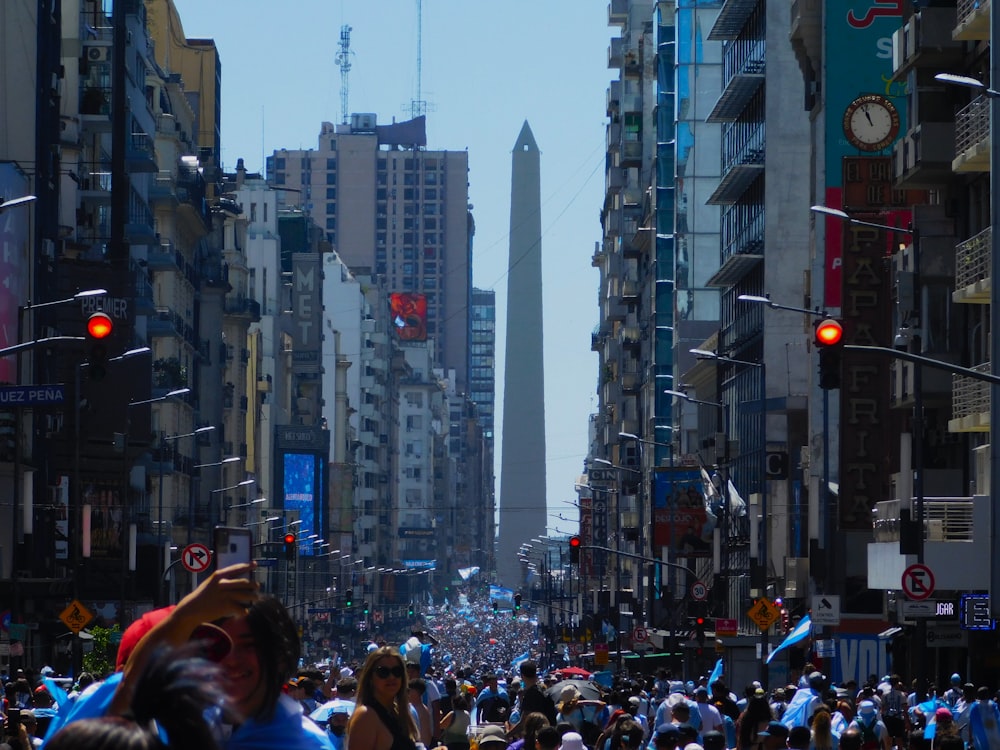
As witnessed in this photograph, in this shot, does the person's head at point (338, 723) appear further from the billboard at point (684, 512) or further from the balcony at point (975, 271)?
the billboard at point (684, 512)

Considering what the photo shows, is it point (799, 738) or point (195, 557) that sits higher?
point (195, 557)

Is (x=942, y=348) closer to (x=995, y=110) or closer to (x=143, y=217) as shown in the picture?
(x=995, y=110)

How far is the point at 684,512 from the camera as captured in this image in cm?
7825

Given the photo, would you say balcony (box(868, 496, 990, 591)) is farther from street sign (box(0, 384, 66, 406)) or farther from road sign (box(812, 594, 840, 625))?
street sign (box(0, 384, 66, 406))

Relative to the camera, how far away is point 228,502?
115625 millimetres

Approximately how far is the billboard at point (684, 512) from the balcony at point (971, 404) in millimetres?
36868

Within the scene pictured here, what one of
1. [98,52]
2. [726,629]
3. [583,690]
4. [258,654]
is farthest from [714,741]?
[98,52]

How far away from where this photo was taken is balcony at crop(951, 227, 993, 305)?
38659 mm

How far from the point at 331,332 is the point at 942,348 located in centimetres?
14952

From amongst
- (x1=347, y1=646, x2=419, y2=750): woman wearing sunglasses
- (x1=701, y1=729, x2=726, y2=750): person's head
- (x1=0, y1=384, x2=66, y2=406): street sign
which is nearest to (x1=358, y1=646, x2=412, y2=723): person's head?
(x1=347, y1=646, x2=419, y2=750): woman wearing sunglasses

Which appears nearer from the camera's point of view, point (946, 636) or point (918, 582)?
point (918, 582)

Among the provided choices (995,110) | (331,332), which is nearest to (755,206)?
(995,110)

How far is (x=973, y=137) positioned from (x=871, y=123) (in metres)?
14.2

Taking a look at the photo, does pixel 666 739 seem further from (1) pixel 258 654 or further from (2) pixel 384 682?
(1) pixel 258 654
